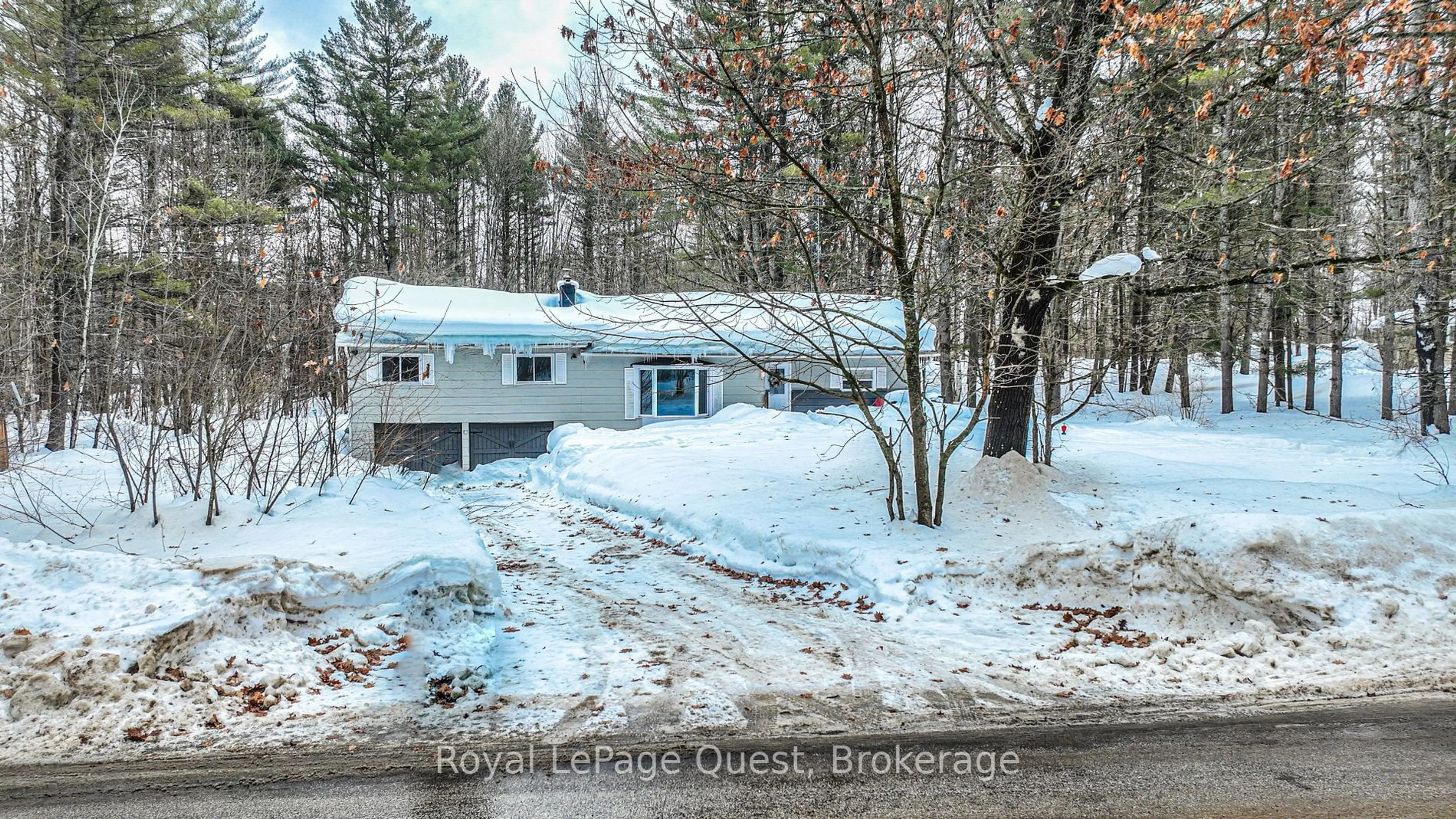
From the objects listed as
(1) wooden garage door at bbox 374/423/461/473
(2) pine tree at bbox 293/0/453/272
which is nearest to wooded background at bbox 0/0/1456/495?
(1) wooden garage door at bbox 374/423/461/473

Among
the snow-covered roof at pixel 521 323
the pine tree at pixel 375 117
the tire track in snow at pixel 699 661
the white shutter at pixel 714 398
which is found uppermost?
the pine tree at pixel 375 117

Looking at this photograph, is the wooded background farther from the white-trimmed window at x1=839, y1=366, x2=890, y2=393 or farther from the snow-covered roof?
the white-trimmed window at x1=839, y1=366, x2=890, y2=393

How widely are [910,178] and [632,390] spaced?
1072cm

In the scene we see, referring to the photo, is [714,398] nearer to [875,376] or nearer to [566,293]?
[566,293]

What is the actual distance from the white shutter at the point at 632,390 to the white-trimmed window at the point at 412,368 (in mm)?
4503

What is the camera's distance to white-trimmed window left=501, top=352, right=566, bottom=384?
16.3 metres

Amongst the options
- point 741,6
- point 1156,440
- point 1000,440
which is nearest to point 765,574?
point 1000,440

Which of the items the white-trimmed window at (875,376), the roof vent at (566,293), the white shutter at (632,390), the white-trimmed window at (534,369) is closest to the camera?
the white-trimmed window at (534,369)

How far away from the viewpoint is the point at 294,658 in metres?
4.40

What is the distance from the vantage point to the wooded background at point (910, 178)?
6262 mm

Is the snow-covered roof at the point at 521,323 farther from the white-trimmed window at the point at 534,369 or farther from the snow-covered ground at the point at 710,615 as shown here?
the snow-covered ground at the point at 710,615

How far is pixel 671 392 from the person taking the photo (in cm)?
1781

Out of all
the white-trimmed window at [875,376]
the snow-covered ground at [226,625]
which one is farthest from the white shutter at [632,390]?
the snow-covered ground at [226,625]

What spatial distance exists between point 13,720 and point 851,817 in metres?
4.31
